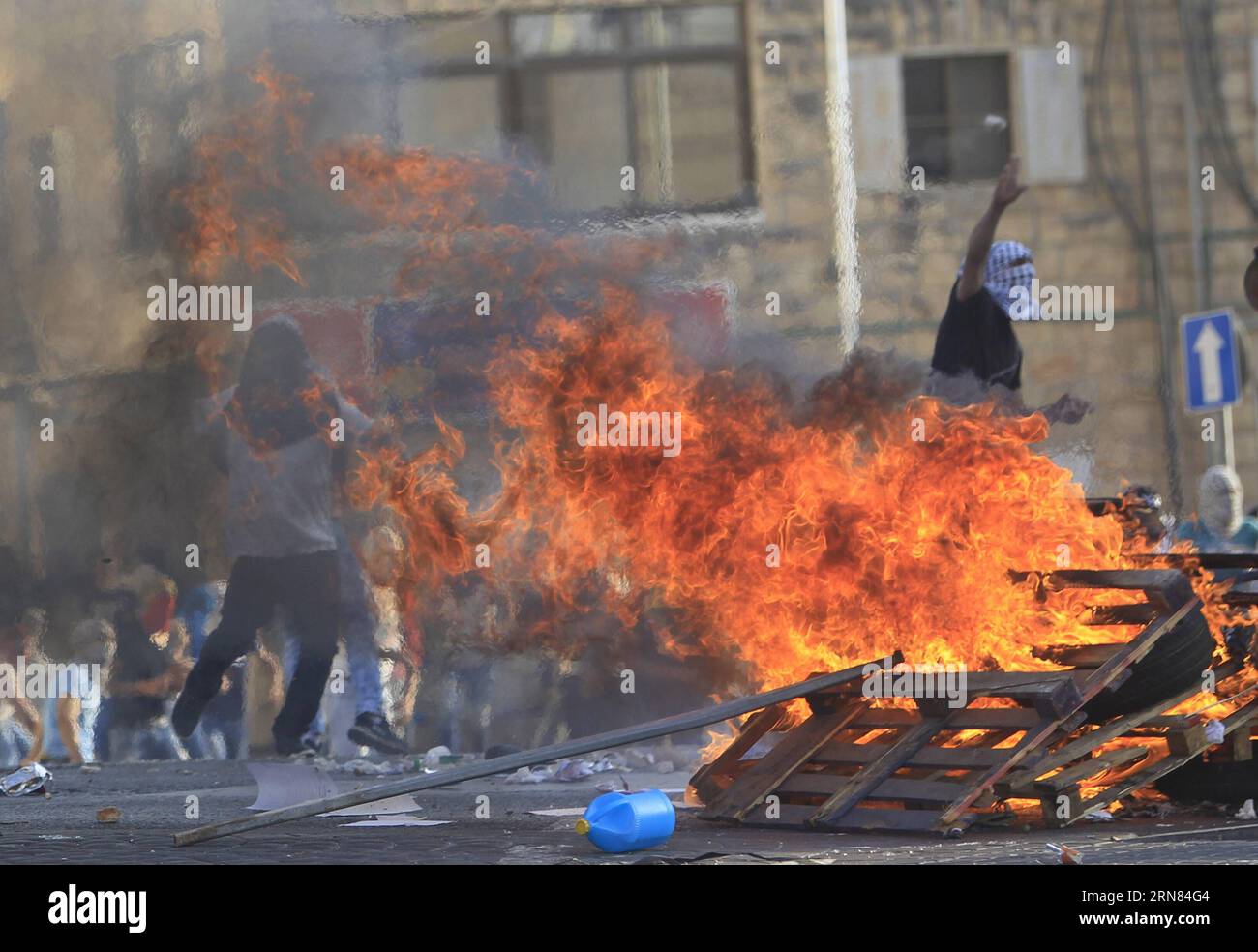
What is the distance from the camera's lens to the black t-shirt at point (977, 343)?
8.83 metres

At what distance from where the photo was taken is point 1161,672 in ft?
22.3

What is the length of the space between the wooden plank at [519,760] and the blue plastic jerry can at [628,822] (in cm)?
23

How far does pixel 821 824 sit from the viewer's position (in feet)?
22.0

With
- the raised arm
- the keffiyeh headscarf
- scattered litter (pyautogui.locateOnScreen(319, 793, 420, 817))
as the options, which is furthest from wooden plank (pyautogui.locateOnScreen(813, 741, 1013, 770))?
the keffiyeh headscarf

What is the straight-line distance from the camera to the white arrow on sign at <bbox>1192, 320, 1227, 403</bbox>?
10.9 meters

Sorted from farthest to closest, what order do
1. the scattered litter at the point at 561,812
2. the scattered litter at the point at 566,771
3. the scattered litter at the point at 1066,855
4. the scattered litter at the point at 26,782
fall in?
the scattered litter at the point at 566,771 < the scattered litter at the point at 26,782 < the scattered litter at the point at 561,812 < the scattered litter at the point at 1066,855

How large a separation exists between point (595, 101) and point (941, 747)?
441 centimetres

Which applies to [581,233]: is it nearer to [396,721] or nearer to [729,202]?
[729,202]

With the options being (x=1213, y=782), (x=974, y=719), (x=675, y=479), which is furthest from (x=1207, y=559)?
(x=675, y=479)

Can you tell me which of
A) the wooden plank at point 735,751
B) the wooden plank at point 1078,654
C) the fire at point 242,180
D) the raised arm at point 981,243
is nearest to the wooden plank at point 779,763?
the wooden plank at point 735,751

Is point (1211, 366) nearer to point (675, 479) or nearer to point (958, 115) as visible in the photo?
point (958, 115)

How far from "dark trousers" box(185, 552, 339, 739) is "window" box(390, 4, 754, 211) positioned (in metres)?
2.33

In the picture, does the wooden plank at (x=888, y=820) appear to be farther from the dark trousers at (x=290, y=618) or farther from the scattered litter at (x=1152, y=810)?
the dark trousers at (x=290, y=618)
